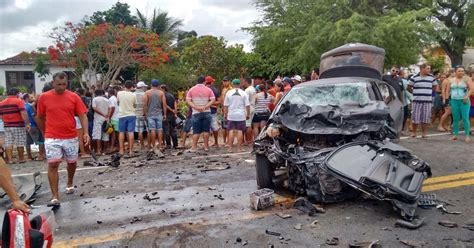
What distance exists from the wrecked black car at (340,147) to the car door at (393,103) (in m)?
0.02

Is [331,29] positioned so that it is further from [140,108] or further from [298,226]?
[298,226]

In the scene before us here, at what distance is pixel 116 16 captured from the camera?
3200cm

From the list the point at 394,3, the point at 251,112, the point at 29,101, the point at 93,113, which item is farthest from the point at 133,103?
the point at 394,3

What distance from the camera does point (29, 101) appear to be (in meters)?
11.4

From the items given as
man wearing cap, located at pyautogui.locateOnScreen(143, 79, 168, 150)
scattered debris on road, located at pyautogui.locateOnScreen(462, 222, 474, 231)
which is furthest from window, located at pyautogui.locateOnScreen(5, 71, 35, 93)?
scattered debris on road, located at pyautogui.locateOnScreen(462, 222, 474, 231)

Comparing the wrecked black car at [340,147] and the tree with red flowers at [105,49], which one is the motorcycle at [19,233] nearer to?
the wrecked black car at [340,147]

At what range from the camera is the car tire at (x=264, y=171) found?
5.77 meters

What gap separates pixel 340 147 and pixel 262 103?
520 centimetres

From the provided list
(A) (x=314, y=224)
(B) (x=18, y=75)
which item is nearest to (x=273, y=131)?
(A) (x=314, y=224)

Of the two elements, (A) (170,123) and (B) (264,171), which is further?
(A) (170,123)

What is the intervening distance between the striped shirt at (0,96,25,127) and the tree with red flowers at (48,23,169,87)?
50.5 ft

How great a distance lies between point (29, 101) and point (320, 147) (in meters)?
9.58

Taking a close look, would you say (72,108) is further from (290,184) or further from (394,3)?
(394,3)

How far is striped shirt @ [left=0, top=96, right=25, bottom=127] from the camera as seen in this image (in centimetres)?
935
